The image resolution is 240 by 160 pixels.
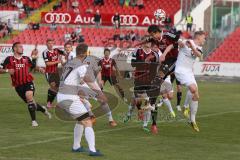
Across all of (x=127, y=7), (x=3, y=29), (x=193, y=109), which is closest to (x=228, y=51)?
(x=127, y=7)

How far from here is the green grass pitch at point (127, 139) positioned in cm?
1373

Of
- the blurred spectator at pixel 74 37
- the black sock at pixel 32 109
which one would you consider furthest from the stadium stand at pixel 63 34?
the black sock at pixel 32 109

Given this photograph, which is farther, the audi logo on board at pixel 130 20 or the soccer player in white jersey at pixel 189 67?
the audi logo on board at pixel 130 20

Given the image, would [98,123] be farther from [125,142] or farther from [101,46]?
[101,46]

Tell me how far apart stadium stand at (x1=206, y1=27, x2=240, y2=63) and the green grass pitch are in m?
24.7

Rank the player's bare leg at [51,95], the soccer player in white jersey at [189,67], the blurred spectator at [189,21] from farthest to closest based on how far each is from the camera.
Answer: the blurred spectator at [189,21], the player's bare leg at [51,95], the soccer player in white jersey at [189,67]

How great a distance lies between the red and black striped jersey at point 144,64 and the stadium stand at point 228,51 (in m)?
28.7

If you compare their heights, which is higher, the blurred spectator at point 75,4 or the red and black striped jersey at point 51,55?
the blurred spectator at point 75,4

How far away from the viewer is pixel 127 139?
16.1 meters

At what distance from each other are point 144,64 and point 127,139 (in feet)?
10.1

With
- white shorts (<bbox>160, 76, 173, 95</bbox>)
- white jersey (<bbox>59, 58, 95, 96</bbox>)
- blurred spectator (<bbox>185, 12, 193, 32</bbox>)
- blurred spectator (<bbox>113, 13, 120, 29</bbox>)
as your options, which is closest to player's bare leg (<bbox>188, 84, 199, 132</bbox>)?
white shorts (<bbox>160, 76, 173, 95</bbox>)

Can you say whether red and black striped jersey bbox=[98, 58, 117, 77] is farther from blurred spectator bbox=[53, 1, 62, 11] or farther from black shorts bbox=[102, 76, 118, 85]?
blurred spectator bbox=[53, 1, 62, 11]

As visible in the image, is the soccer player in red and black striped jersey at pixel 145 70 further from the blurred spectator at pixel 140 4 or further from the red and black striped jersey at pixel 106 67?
the blurred spectator at pixel 140 4

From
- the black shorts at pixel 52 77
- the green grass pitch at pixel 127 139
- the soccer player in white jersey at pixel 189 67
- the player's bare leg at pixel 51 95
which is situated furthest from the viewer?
the black shorts at pixel 52 77
